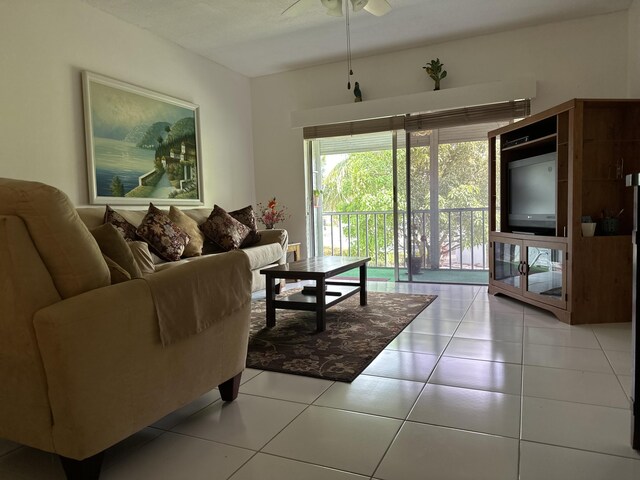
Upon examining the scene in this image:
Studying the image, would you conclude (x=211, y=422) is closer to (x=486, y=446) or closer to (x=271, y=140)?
(x=486, y=446)

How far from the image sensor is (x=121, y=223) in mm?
3510

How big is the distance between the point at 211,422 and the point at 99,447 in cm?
52

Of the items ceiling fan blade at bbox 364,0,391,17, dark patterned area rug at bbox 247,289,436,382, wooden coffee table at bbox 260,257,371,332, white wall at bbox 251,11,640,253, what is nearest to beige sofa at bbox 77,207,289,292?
dark patterned area rug at bbox 247,289,436,382

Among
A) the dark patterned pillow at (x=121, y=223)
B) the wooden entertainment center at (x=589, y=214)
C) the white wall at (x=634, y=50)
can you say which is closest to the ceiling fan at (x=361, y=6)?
the wooden entertainment center at (x=589, y=214)

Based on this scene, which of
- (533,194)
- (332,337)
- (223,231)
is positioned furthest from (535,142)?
(223,231)

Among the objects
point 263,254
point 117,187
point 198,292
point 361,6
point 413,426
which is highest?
point 361,6

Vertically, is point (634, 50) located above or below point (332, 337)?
above

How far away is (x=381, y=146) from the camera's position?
17.9ft

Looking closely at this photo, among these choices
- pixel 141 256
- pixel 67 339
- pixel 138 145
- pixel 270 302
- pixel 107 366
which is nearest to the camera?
pixel 67 339

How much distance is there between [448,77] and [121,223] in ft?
11.7

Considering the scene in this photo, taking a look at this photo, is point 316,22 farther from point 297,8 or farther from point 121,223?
point 121,223

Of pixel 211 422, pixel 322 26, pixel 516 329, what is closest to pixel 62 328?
pixel 211 422

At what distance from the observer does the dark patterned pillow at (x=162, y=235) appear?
3.63m

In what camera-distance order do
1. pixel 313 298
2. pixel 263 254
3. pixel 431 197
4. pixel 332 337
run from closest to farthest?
pixel 332 337, pixel 313 298, pixel 263 254, pixel 431 197
